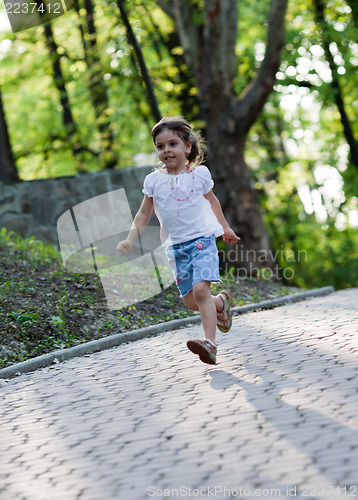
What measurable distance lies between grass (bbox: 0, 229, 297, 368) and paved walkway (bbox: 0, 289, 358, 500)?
78cm

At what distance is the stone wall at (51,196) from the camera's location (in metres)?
12.8

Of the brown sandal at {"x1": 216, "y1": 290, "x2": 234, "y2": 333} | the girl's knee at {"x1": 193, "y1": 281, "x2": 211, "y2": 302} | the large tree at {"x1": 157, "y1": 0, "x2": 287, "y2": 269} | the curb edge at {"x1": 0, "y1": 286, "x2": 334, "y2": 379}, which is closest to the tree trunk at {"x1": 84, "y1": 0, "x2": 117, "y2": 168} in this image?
the large tree at {"x1": 157, "y1": 0, "x2": 287, "y2": 269}

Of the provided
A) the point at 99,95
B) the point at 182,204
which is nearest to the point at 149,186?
the point at 182,204

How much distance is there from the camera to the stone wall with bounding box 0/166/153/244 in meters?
12.8

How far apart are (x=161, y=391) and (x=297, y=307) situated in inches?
193

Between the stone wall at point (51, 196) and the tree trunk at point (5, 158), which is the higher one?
the tree trunk at point (5, 158)

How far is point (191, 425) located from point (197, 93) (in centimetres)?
1383

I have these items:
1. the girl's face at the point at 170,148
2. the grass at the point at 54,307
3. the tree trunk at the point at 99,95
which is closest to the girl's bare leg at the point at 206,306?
the girl's face at the point at 170,148

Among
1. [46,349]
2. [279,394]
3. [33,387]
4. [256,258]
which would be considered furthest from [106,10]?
[279,394]

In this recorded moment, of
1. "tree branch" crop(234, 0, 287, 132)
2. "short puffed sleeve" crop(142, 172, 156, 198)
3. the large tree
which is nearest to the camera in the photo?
"short puffed sleeve" crop(142, 172, 156, 198)

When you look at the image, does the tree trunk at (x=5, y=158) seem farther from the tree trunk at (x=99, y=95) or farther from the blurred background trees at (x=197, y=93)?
the tree trunk at (x=99, y=95)

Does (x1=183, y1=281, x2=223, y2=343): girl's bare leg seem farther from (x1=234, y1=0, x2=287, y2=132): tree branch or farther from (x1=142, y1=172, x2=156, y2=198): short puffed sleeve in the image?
(x1=234, y1=0, x2=287, y2=132): tree branch

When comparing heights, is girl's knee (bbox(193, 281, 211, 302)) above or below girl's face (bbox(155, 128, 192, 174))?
below

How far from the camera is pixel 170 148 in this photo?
5.63 meters
